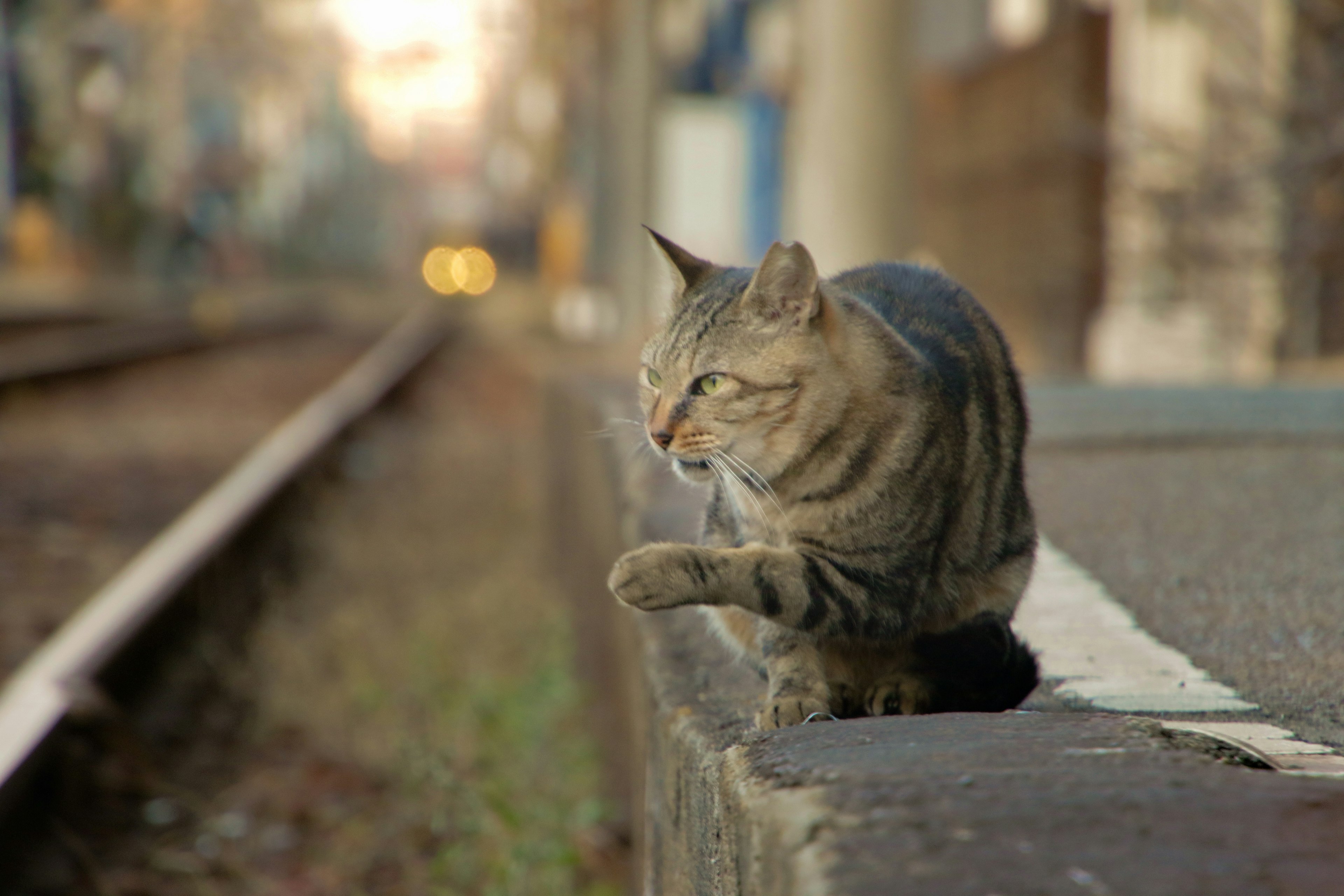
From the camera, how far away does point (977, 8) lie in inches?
576

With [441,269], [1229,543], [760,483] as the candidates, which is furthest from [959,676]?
[441,269]

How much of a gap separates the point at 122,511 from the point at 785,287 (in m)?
5.21

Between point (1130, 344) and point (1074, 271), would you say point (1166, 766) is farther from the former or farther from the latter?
point (1074, 271)

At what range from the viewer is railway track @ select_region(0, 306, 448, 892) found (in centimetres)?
328

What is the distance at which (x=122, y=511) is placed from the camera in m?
A: 6.11

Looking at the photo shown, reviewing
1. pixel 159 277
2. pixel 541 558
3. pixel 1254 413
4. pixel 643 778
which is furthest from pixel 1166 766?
pixel 159 277

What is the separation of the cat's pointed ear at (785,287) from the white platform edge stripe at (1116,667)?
68 cm

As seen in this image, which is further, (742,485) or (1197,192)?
(1197,192)

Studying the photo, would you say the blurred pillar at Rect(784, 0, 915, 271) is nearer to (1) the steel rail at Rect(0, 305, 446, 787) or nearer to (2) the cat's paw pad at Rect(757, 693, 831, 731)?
(1) the steel rail at Rect(0, 305, 446, 787)

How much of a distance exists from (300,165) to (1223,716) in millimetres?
60546

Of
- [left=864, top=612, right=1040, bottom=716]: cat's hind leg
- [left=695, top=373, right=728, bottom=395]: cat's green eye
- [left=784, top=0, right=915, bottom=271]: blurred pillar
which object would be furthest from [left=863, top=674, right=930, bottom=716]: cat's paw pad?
[left=784, top=0, right=915, bottom=271]: blurred pillar

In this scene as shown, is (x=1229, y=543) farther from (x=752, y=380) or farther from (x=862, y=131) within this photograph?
(x=862, y=131)

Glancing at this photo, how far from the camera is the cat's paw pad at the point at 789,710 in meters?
1.66

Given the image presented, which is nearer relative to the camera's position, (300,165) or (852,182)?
(852,182)
